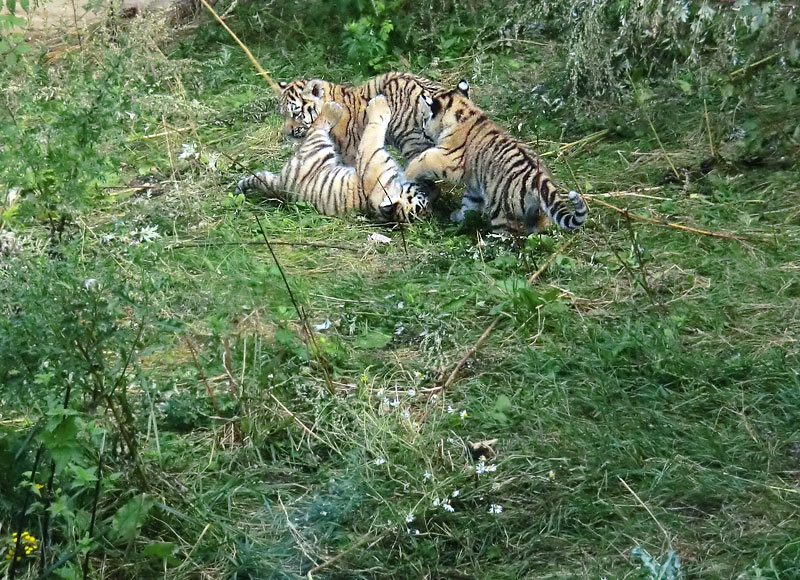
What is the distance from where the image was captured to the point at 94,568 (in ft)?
9.75

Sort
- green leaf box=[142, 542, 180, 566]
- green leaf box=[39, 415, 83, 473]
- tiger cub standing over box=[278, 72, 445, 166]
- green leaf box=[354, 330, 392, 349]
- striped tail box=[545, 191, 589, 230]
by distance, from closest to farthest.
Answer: green leaf box=[39, 415, 83, 473], green leaf box=[142, 542, 180, 566], green leaf box=[354, 330, 392, 349], striped tail box=[545, 191, 589, 230], tiger cub standing over box=[278, 72, 445, 166]

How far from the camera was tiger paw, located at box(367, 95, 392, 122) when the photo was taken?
5805mm

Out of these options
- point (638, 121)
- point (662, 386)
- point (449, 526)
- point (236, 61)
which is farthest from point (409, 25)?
point (449, 526)

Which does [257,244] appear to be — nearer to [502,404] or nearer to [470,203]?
[470,203]

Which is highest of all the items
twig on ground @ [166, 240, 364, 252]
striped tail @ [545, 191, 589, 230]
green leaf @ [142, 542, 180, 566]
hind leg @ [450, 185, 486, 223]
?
striped tail @ [545, 191, 589, 230]

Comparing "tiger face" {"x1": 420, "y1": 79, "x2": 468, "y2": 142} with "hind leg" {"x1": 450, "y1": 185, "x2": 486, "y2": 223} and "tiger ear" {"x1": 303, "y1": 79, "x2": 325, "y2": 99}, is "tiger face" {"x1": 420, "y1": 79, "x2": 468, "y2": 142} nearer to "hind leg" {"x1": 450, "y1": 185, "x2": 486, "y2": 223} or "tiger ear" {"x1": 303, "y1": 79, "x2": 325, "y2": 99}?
"hind leg" {"x1": 450, "y1": 185, "x2": 486, "y2": 223}

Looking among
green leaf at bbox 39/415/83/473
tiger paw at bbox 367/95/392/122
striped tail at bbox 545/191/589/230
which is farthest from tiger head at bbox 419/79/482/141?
green leaf at bbox 39/415/83/473

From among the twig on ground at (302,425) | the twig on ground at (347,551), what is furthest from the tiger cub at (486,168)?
the twig on ground at (347,551)

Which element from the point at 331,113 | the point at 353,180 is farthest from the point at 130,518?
the point at 331,113

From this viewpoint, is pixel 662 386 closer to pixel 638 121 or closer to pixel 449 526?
pixel 449 526

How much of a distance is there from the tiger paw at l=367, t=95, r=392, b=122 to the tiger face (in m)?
0.23

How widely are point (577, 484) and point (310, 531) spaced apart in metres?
0.96

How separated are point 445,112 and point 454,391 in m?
2.35

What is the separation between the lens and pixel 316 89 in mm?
6332
